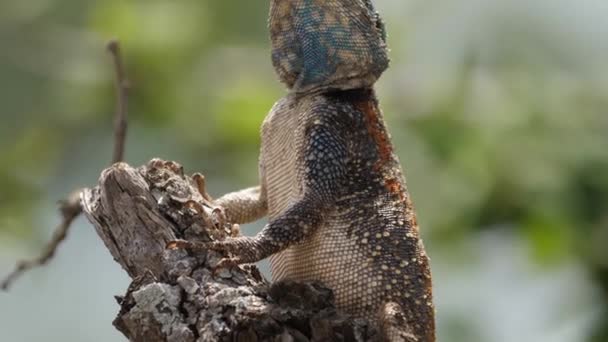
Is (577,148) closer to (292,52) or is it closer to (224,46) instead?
(224,46)

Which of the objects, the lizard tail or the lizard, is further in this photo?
the lizard

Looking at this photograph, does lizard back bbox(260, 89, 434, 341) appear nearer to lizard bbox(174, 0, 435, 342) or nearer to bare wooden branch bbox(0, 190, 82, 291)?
lizard bbox(174, 0, 435, 342)

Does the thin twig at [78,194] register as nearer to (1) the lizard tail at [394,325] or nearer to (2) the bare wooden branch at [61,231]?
(2) the bare wooden branch at [61,231]

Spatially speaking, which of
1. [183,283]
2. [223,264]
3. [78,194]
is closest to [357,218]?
[223,264]

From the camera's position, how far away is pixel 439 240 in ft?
37.9

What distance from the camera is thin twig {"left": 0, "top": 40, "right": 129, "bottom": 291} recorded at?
7.47 m

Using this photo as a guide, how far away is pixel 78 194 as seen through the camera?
297 inches

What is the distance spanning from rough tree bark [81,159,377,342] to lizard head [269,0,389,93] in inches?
37.7

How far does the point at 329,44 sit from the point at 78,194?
1.92 metres

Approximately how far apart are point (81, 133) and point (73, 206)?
431 centimetres

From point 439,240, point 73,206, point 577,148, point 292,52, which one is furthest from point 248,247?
point 577,148

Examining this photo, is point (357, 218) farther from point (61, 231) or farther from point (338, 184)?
point (61, 231)

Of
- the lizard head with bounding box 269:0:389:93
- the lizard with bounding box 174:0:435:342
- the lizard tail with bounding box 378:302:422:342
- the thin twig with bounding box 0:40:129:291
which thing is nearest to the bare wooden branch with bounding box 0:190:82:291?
the thin twig with bounding box 0:40:129:291

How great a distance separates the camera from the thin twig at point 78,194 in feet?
24.5
